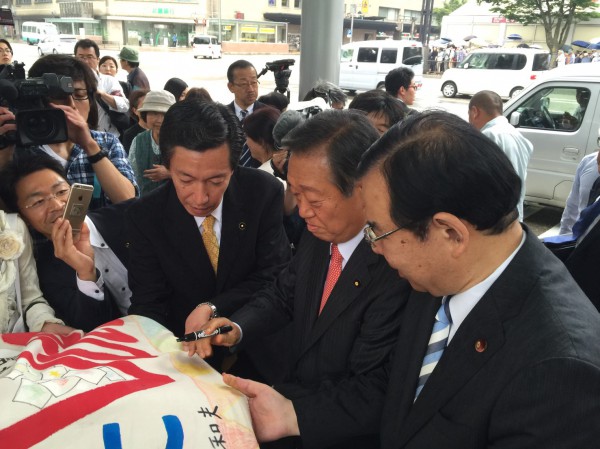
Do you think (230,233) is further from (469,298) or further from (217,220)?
(469,298)

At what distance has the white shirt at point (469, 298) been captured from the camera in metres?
1.08

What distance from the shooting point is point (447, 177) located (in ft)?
3.18

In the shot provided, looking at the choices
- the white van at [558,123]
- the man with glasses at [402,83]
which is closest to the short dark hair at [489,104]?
the man with glasses at [402,83]

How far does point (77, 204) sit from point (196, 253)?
0.46 meters

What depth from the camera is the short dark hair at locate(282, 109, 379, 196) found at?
4.75ft

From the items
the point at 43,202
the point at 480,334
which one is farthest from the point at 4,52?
the point at 480,334

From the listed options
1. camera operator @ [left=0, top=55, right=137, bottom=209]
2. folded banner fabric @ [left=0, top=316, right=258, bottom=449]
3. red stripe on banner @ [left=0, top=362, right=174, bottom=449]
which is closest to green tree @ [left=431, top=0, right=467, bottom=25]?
camera operator @ [left=0, top=55, right=137, bottom=209]

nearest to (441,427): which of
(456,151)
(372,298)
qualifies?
(372,298)

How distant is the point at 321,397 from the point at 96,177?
179cm

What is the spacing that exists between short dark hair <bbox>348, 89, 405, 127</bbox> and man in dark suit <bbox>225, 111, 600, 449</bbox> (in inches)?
76.1

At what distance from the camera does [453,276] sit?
42.9 inches

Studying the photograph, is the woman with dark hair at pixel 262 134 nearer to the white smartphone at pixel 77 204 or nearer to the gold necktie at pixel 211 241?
the gold necktie at pixel 211 241

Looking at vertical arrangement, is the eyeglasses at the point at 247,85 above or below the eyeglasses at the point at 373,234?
above

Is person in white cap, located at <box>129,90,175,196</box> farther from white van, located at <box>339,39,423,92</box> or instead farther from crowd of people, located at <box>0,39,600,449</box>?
white van, located at <box>339,39,423,92</box>
